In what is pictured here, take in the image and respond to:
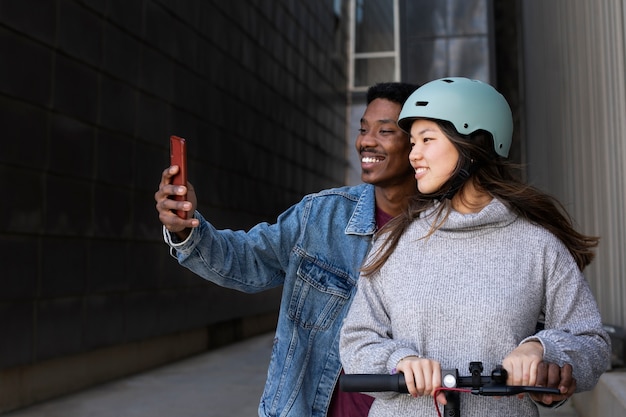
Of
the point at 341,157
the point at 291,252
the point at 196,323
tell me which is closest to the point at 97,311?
the point at 196,323

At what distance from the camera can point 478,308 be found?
1.93 meters

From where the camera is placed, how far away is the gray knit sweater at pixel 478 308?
6.31 feet

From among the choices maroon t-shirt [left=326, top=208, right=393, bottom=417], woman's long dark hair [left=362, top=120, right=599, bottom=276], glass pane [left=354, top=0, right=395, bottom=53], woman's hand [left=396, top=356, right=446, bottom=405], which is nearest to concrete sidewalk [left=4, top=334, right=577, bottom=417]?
maroon t-shirt [left=326, top=208, right=393, bottom=417]

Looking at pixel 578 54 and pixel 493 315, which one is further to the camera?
pixel 578 54

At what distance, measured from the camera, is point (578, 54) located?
7062 millimetres

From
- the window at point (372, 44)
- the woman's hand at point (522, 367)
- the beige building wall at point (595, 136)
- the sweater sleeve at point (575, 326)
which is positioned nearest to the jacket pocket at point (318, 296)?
the sweater sleeve at point (575, 326)

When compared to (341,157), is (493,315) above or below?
below

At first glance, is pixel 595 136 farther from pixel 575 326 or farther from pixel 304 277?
pixel 575 326

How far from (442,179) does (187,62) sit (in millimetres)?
9300

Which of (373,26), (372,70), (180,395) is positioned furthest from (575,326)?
(373,26)

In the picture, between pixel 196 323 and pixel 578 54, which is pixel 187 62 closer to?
pixel 196 323

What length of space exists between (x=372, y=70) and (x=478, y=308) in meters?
21.6

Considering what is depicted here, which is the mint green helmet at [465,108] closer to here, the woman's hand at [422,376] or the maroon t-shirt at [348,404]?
the woman's hand at [422,376]

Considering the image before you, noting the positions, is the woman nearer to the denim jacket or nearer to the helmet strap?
the helmet strap
